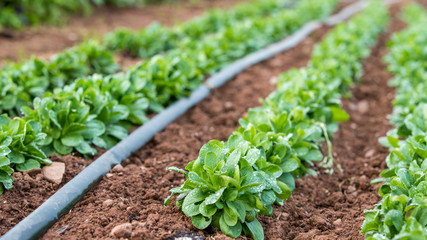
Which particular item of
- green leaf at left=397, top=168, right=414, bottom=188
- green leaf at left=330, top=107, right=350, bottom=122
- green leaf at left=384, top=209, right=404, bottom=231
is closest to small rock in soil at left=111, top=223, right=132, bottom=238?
green leaf at left=384, top=209, right=404, bottom=231

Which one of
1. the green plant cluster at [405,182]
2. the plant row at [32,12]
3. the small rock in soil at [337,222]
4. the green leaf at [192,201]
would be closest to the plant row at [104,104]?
the green leaf at [192,201]

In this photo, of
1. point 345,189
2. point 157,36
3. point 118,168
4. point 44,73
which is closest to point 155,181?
point 118,168

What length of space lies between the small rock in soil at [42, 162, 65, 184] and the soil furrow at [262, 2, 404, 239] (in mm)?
1334

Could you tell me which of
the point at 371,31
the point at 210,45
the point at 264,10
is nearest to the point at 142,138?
the point at 210,45

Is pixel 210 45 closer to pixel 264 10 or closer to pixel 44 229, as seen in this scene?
pixel 44 229

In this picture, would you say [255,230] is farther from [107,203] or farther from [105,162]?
[105,162]

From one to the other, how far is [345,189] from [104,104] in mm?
1928

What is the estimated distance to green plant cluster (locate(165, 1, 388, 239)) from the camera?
2.09 metres

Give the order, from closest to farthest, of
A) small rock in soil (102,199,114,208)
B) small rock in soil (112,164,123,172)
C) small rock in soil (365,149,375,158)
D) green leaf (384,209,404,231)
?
1. green leaf (384,209,404,231)
2. small rock in soil (102,199,114,208)
3. small rock in soil (112,164,123,172)
4. small rock in soil (365,149,375,158)

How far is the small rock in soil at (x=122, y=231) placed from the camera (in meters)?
2.03

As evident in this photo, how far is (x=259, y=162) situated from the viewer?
7.55 feet

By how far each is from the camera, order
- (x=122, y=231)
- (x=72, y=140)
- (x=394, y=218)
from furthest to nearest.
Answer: (x=72, y=140)
(x=122, y=231)
(x=394, y=218)

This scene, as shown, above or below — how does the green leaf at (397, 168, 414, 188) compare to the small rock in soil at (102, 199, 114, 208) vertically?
above

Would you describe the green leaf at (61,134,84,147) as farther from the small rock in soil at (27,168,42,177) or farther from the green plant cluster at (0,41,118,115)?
the green plant cluster at (0,41,118,115)
